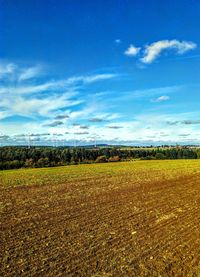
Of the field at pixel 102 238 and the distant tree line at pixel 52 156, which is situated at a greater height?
the distant tree line at pixel 52 156

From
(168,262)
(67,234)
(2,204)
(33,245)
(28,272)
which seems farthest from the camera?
(2,204)

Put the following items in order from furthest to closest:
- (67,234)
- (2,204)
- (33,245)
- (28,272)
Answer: (2,204) → (67,234) → (33,245) → (28,272)

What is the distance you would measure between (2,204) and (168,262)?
44.8 feet

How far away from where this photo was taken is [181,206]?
17047 mm

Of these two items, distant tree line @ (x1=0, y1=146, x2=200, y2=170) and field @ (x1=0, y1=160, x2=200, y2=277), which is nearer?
field @ (x1=0, y1=160, x2=200, y2=277)

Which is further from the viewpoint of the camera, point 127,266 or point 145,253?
point 145,253

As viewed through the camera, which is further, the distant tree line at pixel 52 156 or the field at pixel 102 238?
the distant tree line at pixel 52 156

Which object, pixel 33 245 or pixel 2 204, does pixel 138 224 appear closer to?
pixel 33 245

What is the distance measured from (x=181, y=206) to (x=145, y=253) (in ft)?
26.0

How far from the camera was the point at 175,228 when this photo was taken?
12.5m

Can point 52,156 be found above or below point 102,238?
above

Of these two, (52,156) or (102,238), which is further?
(52,156)

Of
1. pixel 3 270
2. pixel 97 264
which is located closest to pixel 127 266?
pixel 97 264

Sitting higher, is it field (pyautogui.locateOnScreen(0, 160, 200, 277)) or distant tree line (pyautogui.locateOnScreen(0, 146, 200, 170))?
distant tree line (pyautogui.locateOnScreen(0, 146, 200, 170))
